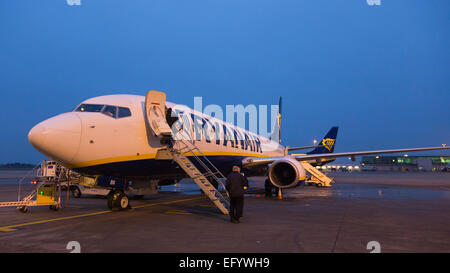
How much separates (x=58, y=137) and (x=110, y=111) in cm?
181

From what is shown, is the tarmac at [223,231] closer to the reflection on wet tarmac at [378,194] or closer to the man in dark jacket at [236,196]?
the man in dark jacket at [236,196]

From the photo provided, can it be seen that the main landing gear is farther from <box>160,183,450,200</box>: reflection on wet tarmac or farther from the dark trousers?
<box>160,183,450,200</box>: reflection on wet tarmac

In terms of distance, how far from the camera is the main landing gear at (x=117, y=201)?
35.9 ft

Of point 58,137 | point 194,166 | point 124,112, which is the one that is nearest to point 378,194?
point 194,166

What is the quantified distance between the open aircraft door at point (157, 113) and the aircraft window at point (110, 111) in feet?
3.01

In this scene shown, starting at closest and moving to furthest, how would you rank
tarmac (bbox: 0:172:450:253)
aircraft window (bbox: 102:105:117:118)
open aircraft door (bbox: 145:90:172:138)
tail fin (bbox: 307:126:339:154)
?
tarmac (bbox: 0:172:450:253) < aircraft window (bbox: 102:105:117:118) < open aircraft door (bbox: 145:90:172:138) < tail fin (bbox: 307:126:339:154)

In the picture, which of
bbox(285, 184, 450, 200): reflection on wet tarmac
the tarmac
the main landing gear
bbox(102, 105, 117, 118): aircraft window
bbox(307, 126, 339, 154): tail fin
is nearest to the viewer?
the tarmac

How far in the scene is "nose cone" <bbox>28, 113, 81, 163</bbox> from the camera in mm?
8164

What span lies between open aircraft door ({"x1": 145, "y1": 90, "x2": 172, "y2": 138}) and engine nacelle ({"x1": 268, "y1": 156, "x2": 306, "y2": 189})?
6567 mm

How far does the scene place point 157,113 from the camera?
10.4 metres

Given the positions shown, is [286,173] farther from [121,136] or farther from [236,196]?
[121,136]

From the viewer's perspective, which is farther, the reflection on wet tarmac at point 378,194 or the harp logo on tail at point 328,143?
the harp logo on tail at point 328,143

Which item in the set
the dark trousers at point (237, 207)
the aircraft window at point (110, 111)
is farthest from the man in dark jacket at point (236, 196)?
the aircraft window at point (110, 111)

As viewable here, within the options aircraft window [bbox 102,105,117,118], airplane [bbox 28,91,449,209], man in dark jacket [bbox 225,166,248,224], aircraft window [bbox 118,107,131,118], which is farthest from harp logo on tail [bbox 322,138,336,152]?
aircraft window [bbox 102,105,117,118]
